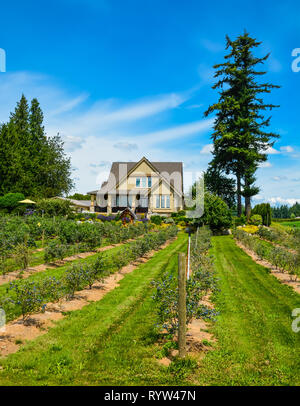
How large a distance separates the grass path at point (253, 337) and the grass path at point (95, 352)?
0.99 metres

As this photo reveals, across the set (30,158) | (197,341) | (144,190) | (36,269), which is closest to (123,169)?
(144,190)

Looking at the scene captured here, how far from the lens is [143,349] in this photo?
17.4 ft

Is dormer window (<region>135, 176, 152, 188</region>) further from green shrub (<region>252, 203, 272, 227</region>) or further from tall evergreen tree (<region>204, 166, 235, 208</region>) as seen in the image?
green shrub (<region>252, 203, 272, 227</region>)

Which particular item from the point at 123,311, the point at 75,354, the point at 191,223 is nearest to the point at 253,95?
the point at 191,223

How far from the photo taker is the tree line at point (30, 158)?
38.6 m

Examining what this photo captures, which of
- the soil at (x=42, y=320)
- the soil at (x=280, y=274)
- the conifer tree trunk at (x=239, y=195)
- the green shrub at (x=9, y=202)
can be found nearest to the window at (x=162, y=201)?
the conifer tree trunk at (x=239, y=195)

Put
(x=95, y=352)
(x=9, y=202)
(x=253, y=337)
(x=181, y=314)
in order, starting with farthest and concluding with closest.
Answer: (x=9, y=202), (x=253, y=337), (x=95, y=352), (x=181, y=314)

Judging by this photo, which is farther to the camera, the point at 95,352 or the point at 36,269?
the point at 36,269

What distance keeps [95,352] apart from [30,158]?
44.3 metres

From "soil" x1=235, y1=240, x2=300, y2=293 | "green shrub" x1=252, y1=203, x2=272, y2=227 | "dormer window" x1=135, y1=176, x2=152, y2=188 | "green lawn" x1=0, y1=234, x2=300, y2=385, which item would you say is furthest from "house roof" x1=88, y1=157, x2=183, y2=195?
"green lawn" x1=0, y1=234, x2=300, y2=385

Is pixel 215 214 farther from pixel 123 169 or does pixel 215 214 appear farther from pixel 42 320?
pixel 42 320

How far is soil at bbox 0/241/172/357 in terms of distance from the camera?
5352mm

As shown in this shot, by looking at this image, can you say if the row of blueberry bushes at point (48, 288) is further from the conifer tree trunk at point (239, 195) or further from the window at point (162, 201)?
the window at point (162, 201)
